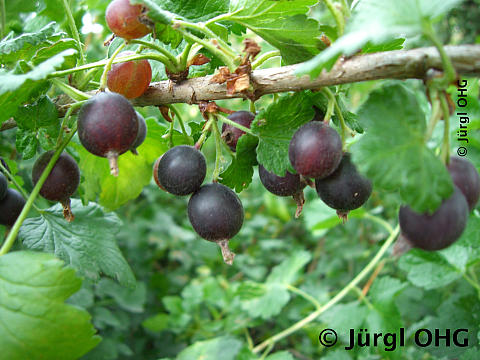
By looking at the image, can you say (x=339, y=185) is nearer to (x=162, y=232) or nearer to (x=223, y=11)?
(x=223, y=11)

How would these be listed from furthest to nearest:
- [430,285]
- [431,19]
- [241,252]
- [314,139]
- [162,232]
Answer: [241,252]
[162,232]
[430,285]
[314,139]
[431,19]

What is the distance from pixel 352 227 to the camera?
2.61 m

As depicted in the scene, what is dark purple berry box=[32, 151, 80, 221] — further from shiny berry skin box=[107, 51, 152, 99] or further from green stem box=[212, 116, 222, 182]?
green stem box=[212, 116, 222, 182]

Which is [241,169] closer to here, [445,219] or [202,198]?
[202,198]

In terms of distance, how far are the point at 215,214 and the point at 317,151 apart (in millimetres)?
226

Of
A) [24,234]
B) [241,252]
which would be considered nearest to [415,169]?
[24,234]

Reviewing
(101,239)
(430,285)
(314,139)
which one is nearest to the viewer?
(314,139)

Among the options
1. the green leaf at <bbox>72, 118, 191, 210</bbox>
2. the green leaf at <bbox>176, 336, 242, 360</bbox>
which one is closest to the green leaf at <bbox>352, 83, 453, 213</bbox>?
the green leaf at <bbox>72, 118, 191, 210</bbox>

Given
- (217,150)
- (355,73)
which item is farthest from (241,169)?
(355,73)

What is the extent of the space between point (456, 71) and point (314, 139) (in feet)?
0.74

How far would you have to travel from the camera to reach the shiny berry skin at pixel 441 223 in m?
0.58

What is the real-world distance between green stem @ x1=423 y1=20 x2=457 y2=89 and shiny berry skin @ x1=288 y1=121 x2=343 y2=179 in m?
0.18

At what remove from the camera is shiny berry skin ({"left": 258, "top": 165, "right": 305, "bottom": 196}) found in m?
0.82

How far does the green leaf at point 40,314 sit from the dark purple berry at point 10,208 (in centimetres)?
32
